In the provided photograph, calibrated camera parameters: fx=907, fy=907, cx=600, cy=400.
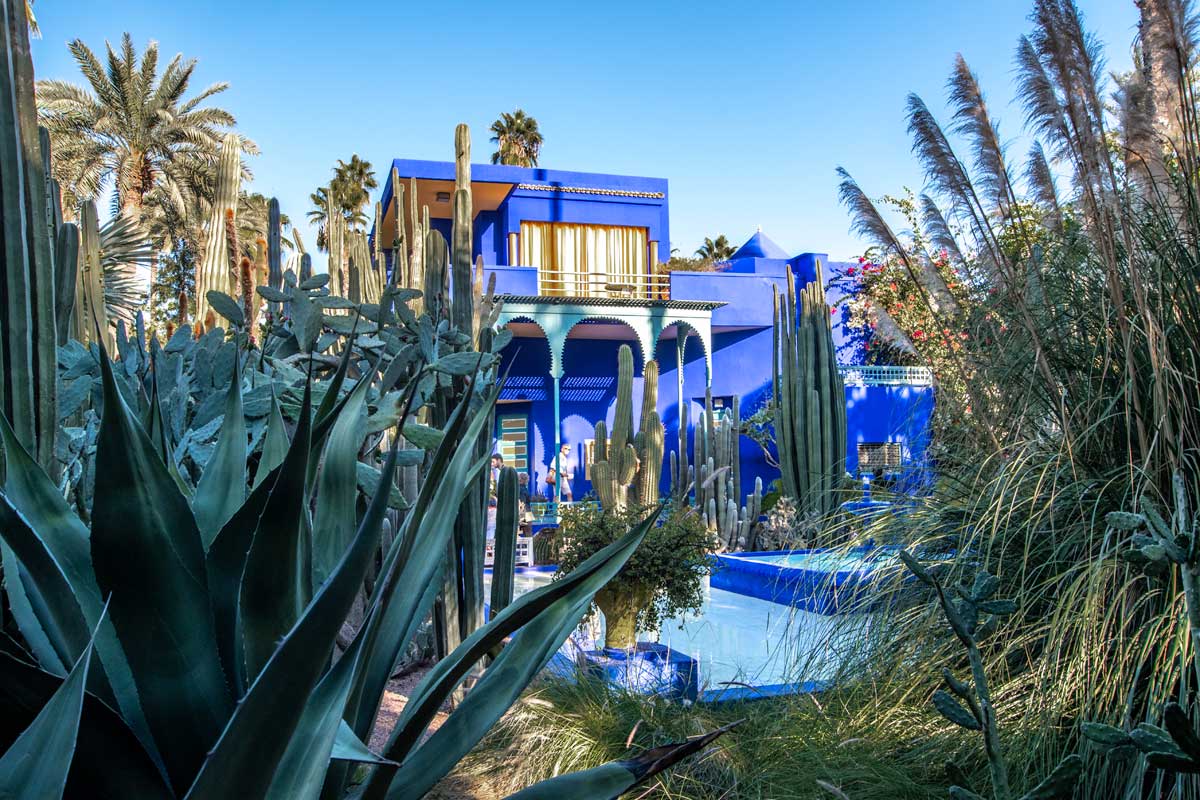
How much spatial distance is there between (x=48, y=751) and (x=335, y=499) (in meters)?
0.82

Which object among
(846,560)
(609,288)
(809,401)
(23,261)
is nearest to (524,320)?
(609,288)

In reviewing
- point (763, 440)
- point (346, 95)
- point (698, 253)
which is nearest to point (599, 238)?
point (763, 440)

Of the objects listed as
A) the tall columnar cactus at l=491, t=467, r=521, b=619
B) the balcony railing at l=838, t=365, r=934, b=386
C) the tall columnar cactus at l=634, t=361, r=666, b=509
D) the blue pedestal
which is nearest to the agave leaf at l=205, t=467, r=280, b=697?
the blue pedestal

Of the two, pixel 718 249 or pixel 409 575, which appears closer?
pixel 409 575

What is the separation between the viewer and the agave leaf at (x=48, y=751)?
917 mm

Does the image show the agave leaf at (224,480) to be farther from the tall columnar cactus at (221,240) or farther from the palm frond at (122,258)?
the palm frond at (122,258)

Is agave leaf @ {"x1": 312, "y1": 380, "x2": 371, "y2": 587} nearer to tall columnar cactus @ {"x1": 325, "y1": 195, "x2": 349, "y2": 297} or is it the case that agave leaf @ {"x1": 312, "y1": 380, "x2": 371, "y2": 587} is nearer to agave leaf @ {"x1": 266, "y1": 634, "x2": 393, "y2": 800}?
agave leaf @ {"x1": 266, "y1": 634, "x2": 393, "y2": 800}

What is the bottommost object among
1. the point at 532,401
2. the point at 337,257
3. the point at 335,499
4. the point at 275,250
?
the point at 532,401

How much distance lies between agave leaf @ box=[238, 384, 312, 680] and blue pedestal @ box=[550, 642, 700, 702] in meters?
2.86

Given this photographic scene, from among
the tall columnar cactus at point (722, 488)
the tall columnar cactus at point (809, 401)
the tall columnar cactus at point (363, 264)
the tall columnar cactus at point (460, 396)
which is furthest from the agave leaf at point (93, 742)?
the tall columnar cactus at point (809, 401)

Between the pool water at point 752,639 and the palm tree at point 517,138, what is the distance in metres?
25.0

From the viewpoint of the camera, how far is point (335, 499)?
1729 mm

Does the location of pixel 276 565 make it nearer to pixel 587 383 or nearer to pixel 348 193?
pixel 587 383

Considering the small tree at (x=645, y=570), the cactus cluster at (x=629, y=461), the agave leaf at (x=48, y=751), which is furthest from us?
the cactus cluster at (x=629, y=461)
